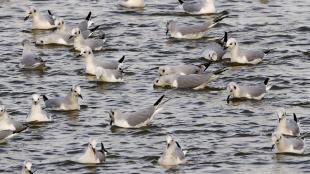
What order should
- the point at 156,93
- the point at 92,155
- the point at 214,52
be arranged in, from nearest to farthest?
the point at 92,155 < the point at 156,93 < the point at 214,52

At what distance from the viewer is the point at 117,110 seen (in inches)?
961

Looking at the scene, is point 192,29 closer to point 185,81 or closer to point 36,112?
point 185,81

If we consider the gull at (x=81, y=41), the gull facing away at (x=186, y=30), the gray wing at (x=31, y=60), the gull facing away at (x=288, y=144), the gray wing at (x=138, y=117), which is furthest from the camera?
the gull facing away at (x=186, y=30)

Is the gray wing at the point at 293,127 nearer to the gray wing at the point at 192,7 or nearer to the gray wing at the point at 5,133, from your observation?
the gray wing at the point at 5,133

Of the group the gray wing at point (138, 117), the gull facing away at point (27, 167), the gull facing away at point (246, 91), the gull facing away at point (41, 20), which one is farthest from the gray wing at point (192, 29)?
the gull facing away at point (27, 167)

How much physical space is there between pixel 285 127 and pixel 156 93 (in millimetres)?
4930

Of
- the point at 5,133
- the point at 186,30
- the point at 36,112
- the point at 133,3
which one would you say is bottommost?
the point at 5,133

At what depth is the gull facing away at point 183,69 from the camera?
2805cm

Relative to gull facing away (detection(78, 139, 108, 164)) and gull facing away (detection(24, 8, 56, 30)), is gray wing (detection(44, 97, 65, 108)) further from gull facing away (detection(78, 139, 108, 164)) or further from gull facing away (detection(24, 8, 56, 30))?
gull facing away (detection(24, 8, 56, 30))

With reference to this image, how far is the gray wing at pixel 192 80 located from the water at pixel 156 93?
24 centimetres

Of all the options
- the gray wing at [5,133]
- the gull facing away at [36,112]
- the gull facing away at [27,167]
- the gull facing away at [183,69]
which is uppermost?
the gull facing away at [183,69]

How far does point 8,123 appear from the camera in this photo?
78.2ft

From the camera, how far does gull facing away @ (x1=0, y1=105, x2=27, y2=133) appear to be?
23.8 metres

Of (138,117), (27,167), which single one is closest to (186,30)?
(138,117)
